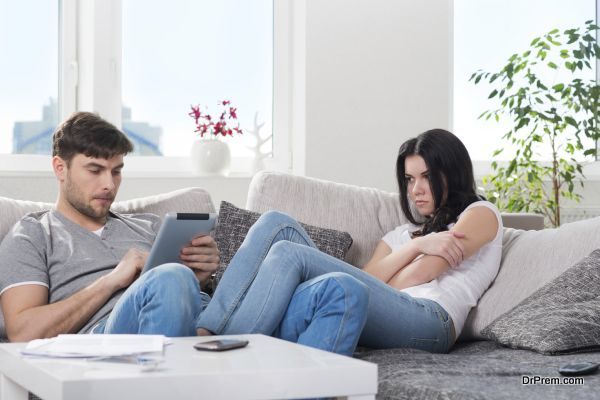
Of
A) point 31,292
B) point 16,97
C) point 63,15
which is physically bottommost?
point 31,292

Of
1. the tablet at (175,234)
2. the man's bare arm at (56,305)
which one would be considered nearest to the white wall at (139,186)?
the man's bare arm at (56,305)

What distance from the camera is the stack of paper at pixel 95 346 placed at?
4.60 feet

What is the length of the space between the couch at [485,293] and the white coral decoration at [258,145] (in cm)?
139

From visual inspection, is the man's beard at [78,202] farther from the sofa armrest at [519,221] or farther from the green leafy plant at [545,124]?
the green leafy plant at [545,124]

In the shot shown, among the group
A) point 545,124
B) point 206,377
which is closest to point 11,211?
point 206,377

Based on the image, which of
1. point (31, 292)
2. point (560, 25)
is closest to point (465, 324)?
point (31, 292)

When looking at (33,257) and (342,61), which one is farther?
(342,61)

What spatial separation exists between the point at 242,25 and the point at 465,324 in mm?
2429

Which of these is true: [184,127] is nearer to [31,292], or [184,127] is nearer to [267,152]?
[267,152]

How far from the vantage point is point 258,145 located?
14.5 ft

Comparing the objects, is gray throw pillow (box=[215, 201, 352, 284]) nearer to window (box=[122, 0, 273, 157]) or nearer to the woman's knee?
the woman's knee

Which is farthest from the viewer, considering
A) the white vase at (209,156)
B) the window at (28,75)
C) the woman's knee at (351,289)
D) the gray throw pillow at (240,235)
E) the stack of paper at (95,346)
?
the white vase at (209,156)

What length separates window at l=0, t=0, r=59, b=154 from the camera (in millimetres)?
4031

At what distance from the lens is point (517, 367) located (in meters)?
1.92
